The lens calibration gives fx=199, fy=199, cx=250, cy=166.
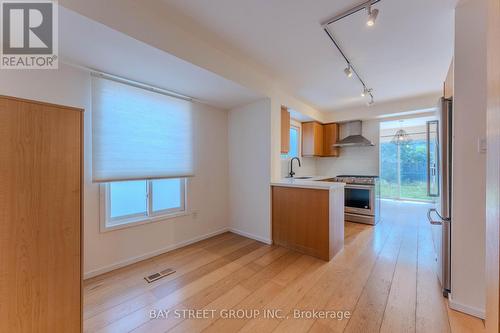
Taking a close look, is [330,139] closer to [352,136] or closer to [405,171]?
[352,136]

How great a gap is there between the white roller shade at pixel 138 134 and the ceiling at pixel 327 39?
119 cm

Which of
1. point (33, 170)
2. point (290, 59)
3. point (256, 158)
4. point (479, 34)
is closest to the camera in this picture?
point (33, 170)

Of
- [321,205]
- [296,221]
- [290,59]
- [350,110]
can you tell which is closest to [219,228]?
[296,221]

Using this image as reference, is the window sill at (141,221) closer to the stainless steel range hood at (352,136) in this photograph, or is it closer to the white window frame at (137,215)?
the white window frame at (137,215)

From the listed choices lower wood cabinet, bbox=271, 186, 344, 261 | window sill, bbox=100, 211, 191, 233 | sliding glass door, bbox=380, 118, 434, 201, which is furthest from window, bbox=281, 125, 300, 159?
window sill, bbox=100, 211, 191, 233

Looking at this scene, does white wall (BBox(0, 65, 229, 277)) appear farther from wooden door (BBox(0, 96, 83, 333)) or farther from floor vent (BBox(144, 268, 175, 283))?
wooden door (BBox(0, 96, 83, 333))

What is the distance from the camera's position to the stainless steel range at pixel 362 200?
4117 mm

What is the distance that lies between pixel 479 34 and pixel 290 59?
1.72 metres

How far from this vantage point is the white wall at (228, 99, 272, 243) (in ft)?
10.7

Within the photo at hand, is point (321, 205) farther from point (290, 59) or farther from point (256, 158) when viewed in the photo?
point (290, 59)

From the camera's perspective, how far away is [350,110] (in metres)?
5.01

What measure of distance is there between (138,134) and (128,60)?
2.90 ft

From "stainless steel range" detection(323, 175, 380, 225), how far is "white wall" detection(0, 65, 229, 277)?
277cm

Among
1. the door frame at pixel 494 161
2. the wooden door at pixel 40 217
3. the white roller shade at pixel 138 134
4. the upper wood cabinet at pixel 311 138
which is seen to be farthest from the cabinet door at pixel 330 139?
the wooden door at pixel 40 217
